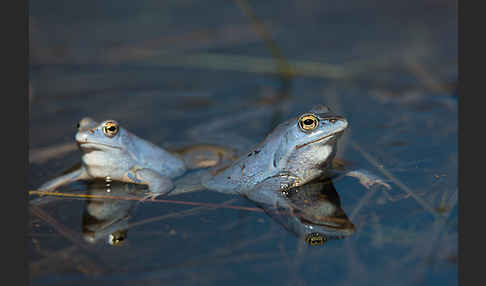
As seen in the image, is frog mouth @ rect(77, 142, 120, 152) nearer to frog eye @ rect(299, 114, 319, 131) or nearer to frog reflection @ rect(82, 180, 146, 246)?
frog reflection @ rect(82, 180, 146, 246)

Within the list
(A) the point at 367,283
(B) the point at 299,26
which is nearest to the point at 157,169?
(A) the point at 367,283

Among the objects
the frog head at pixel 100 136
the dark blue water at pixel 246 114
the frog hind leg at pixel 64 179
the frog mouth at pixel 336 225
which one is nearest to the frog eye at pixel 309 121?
the dark blue water at pixel 246 114

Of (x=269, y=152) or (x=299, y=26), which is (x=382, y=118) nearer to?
(x=269, y=152)

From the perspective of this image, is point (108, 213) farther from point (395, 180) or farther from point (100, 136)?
point (395, 180)

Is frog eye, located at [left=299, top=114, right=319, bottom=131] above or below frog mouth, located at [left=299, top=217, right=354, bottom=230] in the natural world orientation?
above

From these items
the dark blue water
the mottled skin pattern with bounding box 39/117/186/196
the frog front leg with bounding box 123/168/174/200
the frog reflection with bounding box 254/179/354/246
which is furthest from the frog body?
the mottled skin pattern with bounding box 39/117/186/196

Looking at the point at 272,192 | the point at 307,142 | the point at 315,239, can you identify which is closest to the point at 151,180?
the point at 272,192
